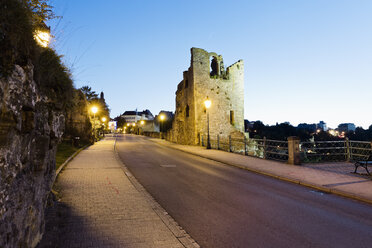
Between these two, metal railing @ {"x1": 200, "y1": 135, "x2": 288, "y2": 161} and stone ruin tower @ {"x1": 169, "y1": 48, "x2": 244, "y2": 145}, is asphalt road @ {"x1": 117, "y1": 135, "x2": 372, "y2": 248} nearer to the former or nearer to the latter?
metal railing @ {"x1": 200, "y1": 135, "x2": 288, "y2": 161}

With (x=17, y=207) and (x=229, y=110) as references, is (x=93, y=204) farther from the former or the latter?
(x=229, y=110)

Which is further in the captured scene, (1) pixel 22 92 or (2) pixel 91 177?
(2) pixel 91 177

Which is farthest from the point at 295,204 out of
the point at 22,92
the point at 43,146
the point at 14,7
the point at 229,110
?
the point at 229,110

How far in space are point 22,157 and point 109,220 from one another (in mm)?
2631

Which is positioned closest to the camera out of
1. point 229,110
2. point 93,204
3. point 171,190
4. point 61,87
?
point 61,87

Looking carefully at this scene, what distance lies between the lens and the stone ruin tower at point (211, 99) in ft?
89.3

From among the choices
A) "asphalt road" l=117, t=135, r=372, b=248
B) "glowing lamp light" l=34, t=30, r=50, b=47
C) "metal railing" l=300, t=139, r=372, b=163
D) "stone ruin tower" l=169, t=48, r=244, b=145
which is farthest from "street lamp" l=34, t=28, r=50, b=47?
"stone ruin tower" l=169, t=48, r=244, b=145

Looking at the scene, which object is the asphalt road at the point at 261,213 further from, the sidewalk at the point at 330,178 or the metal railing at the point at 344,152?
the metal railing at the point at 344,152

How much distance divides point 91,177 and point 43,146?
5984 millimetres

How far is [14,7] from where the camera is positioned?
8.34 feet

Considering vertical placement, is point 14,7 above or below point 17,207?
above

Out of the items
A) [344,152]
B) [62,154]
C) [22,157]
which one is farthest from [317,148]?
[62,154]

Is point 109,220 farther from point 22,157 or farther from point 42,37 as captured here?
point 42,37

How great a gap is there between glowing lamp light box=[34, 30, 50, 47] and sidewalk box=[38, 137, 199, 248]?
3154 mm
